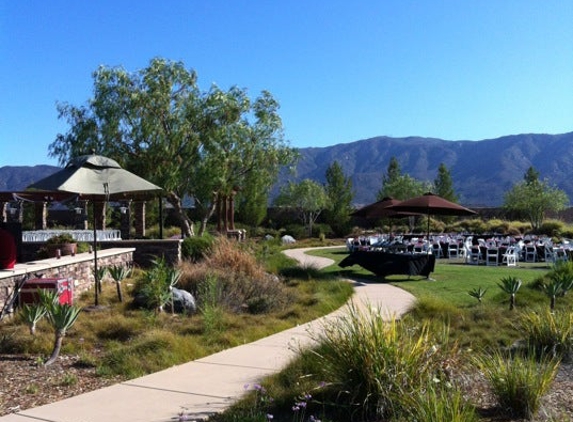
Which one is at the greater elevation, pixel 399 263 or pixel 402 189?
pixel 402 189

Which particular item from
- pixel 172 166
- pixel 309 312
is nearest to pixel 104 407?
pixel 309 312

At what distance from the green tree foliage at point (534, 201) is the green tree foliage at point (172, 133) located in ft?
65.0

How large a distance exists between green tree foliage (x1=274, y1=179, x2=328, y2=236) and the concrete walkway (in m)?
31.9

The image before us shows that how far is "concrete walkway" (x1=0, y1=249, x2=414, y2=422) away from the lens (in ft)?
15.5

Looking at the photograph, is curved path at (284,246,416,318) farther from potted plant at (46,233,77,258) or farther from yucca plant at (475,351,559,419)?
potted plant at (46,233,77,258)

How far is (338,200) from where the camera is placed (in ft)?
137

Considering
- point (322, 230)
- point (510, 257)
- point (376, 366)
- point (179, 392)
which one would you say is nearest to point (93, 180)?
point (179, 392)

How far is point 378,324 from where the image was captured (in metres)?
4.91

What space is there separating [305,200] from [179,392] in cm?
3541

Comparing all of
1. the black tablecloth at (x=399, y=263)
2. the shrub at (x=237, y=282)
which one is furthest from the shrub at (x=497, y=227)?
the shrub at (x=237, y=282)

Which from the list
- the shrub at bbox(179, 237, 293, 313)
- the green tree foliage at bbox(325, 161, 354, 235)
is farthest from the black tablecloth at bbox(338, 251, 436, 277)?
the green tree foliage at bbox(325, 161, 354, 235)

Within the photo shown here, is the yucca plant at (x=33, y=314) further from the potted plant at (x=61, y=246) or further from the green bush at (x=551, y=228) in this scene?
the green bush at (x=551, y=228)

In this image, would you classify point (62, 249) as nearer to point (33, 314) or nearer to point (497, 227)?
point (33, 314)

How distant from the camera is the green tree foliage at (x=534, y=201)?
3956 centimetres
